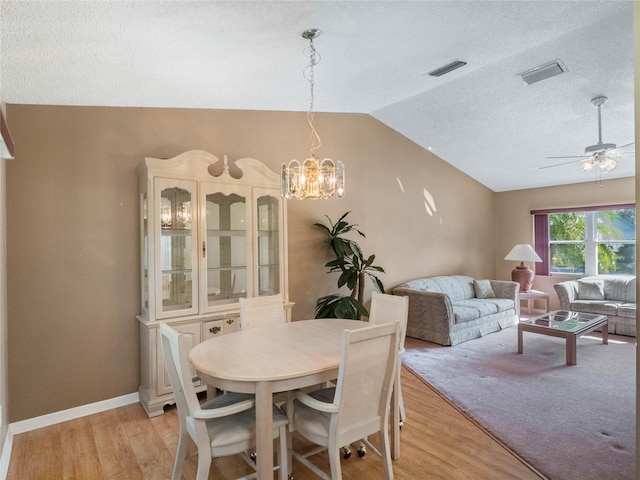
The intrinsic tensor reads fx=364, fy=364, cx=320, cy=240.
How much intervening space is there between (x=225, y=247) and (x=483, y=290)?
4479 mm

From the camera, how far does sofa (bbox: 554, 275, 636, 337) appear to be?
5.14m

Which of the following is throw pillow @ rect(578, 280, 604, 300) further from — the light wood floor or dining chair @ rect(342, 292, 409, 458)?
dining chair @ rect(342, 292, 409, 458)

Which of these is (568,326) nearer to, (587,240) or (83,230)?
(587,240)

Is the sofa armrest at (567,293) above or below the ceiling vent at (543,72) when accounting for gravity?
below

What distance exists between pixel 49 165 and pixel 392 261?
13.9 feet

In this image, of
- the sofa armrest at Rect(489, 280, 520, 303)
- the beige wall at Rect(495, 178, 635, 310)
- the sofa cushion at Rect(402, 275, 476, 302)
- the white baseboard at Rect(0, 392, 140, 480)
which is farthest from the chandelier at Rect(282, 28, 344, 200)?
the beige wall at Rect(495, 178, 635, 310)

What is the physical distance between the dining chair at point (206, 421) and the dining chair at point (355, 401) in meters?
0.18

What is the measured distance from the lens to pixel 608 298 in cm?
559

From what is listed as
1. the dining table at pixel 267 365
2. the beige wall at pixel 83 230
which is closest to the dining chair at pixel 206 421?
the dining table at pixel 267 365

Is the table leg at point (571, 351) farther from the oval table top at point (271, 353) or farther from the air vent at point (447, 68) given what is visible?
the air vent at point (447, 68)

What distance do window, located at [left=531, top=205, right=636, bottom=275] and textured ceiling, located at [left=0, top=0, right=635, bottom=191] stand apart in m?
1.94

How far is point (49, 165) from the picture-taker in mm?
2854

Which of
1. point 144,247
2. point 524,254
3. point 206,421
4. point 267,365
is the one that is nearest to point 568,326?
point 524,254

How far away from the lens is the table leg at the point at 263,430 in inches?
70.7
